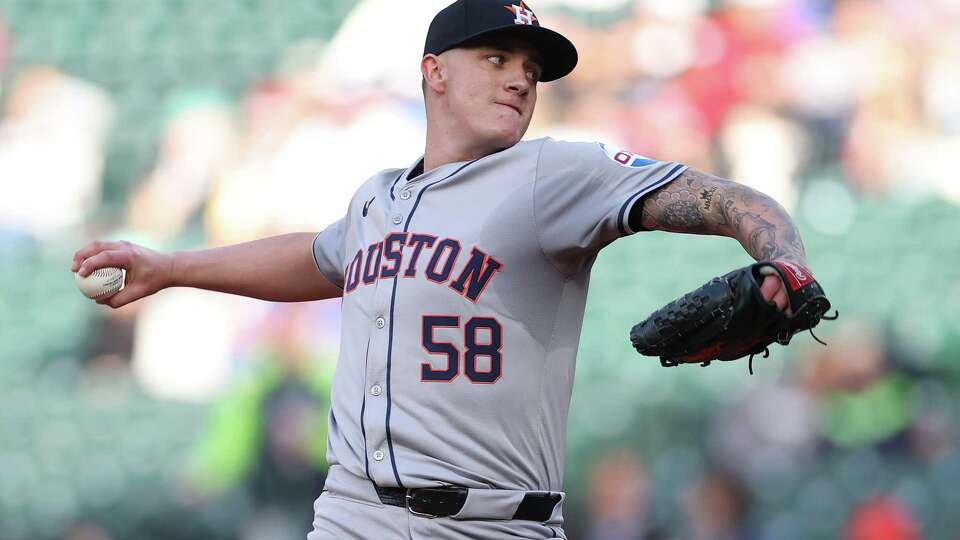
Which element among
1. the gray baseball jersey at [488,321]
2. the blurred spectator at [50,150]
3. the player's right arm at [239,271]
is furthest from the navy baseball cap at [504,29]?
the blurred spectator at [50,150]

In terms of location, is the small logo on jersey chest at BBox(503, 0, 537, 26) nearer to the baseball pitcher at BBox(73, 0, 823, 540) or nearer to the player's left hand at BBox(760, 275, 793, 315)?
the baseball pitcher at BBox(73, 0, 823, 540)

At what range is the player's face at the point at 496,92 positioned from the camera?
2729mm

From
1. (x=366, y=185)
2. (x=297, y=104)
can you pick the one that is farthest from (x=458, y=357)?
(x=297, y=104)

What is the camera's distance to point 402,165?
646 cm

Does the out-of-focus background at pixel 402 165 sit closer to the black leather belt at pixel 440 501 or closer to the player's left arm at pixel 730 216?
the black leather belt at pixel 440 501

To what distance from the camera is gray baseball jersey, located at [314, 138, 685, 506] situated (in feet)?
7.96

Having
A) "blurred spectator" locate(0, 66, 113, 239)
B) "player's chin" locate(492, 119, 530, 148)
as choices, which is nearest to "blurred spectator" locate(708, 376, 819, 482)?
"player's chin" locate(492, 119, 530, 148)

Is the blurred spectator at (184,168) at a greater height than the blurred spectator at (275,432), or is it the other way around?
the blurred spectator at (184,168)

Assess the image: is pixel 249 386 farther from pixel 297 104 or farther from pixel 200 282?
pixel 200 282

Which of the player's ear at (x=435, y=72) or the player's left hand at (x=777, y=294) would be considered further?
the player's ear at (x=435, y=72)

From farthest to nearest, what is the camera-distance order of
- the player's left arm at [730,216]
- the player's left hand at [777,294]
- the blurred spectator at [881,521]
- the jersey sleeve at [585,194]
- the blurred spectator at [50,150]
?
the blurred spectator at [50,150]
the blurred spectator at [881,521]
the jersey sleeve at [585,194]
the player's left arm at [730,216]
the player's left hand at [777,294]

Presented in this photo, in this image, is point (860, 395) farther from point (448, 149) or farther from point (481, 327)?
point (481, 327)

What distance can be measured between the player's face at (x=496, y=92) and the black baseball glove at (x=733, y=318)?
0.72 metres

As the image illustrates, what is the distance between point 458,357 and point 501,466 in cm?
23
